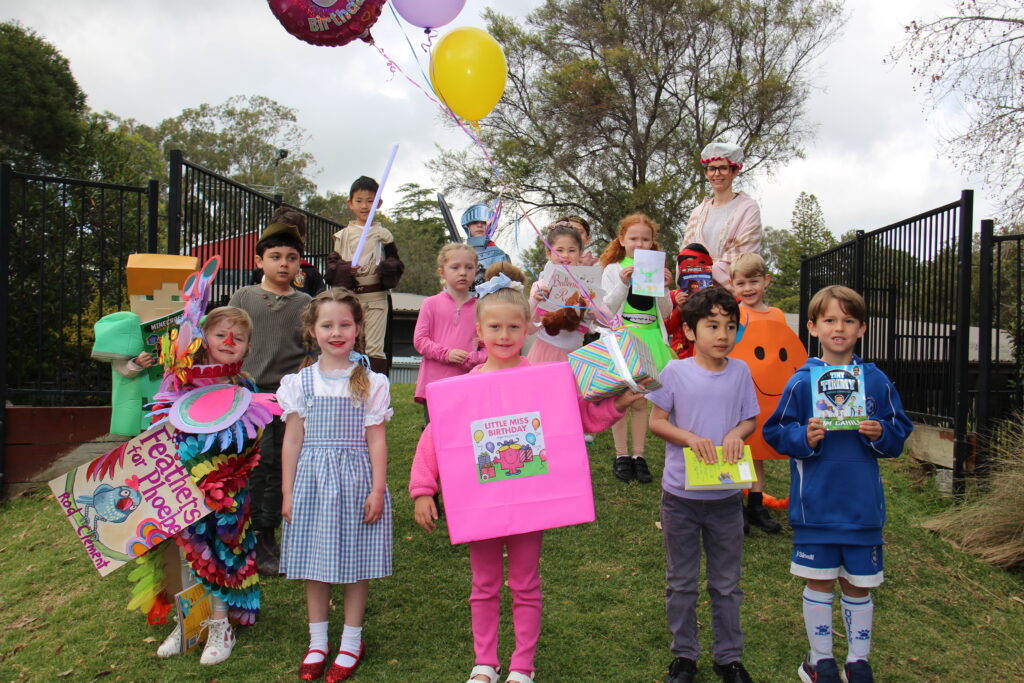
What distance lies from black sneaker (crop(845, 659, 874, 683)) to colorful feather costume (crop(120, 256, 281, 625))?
2603 mm

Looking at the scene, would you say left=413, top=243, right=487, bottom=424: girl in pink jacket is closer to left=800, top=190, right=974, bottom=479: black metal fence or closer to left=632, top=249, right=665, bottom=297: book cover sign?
left=632, top=249, right=665, bottom=297: book cover sign

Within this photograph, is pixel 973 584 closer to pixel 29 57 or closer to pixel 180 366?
pixel 180 366

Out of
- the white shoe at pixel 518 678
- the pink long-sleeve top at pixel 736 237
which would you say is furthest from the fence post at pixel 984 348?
the white shoe at pixel 518 678

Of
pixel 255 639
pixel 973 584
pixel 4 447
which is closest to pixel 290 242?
pixel 255 639

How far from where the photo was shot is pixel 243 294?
445 centimetres

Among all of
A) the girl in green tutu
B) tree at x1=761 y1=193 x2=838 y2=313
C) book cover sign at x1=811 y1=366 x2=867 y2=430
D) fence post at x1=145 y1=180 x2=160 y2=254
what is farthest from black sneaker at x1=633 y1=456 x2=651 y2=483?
tree at x1=761 y1=193 x2=838 y2=313

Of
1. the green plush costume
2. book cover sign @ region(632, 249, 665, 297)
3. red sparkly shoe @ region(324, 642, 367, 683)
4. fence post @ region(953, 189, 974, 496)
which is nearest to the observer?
red sparkly shoe @ region(324, 642, 367, 683)

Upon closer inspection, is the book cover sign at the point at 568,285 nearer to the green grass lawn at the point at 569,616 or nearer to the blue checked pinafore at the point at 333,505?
the green grass lawn at the point at 569,616

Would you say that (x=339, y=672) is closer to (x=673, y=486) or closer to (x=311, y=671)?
(x=311, y=671)

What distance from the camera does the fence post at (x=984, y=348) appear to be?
5.83 metres

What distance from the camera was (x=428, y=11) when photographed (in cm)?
505

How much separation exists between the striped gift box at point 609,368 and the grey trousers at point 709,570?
2.20 feet

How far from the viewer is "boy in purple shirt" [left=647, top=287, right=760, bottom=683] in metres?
3.07

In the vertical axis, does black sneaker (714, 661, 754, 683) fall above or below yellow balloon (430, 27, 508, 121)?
below
